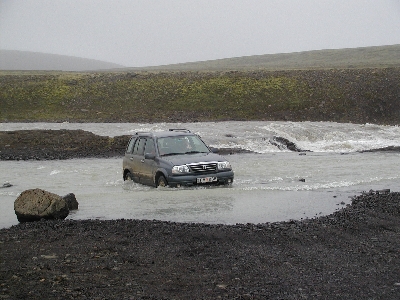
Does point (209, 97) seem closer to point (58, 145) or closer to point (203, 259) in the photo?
point (58, 145)

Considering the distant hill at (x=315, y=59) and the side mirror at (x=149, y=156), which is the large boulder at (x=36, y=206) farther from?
the distant hill at (x=315, y=59)

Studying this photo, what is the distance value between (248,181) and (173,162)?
158 inches

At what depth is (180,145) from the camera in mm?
16641

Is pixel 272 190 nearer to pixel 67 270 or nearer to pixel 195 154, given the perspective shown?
pixel 195 154

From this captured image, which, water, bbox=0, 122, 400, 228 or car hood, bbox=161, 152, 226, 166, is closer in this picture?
water, bbox=0, 122, 400, 228

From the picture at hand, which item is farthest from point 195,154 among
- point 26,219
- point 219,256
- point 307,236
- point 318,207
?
point 219,256

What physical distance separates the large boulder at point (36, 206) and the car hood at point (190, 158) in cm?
429

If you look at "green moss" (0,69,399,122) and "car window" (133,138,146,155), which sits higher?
"car window" (133,138,146,155)

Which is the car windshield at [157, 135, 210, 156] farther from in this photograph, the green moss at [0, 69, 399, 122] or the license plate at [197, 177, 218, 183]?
the green moss at [0, 69, 399, 122]

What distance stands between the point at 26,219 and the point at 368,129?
3275 centimetres

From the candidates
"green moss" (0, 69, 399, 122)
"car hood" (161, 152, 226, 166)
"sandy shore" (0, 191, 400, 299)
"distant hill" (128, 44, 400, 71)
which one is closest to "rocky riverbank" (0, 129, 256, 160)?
"green moss" (0, 69, 399, 122)

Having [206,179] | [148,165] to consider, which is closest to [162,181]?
[148,165]

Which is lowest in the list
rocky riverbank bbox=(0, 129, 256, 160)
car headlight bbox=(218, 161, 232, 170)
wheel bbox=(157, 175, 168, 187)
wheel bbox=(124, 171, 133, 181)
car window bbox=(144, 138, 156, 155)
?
rocky riverbank bbox=(0, 129, 256, 160)

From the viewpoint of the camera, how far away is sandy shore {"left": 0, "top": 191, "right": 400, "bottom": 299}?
6.50 meters
